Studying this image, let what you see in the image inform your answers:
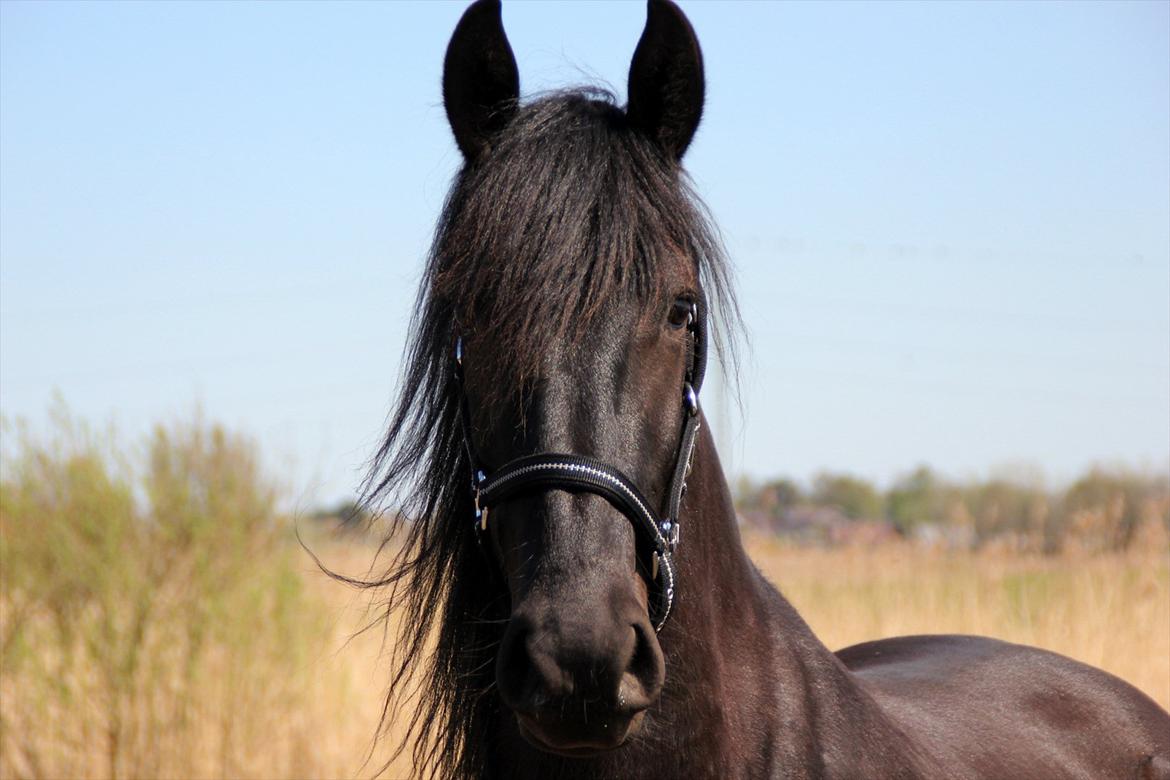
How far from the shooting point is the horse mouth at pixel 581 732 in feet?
5.54

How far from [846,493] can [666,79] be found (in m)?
50.6

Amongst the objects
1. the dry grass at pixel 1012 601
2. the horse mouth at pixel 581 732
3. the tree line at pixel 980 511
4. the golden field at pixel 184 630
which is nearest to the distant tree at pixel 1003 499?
the tree line at pixel 980 511

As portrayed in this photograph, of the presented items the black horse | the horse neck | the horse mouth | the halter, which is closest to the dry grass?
the horse neck

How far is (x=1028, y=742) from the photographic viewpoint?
315 centimetres

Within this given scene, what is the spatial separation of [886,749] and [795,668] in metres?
0.29

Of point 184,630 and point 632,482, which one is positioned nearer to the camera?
point 632,482

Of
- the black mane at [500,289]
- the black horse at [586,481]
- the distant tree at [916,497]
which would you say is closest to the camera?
the black horse at [586,481]

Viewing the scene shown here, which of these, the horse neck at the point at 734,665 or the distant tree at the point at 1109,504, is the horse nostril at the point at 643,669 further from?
the distant tree at the point at 1109,504

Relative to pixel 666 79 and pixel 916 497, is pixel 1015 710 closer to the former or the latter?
pixel 666 79

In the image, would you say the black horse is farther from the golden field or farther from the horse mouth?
the golden field

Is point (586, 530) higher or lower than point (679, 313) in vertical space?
lower

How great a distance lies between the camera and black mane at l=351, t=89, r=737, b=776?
76.1 inches

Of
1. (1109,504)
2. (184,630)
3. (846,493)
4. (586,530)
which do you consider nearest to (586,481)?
(586,530)

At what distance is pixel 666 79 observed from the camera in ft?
7.22
